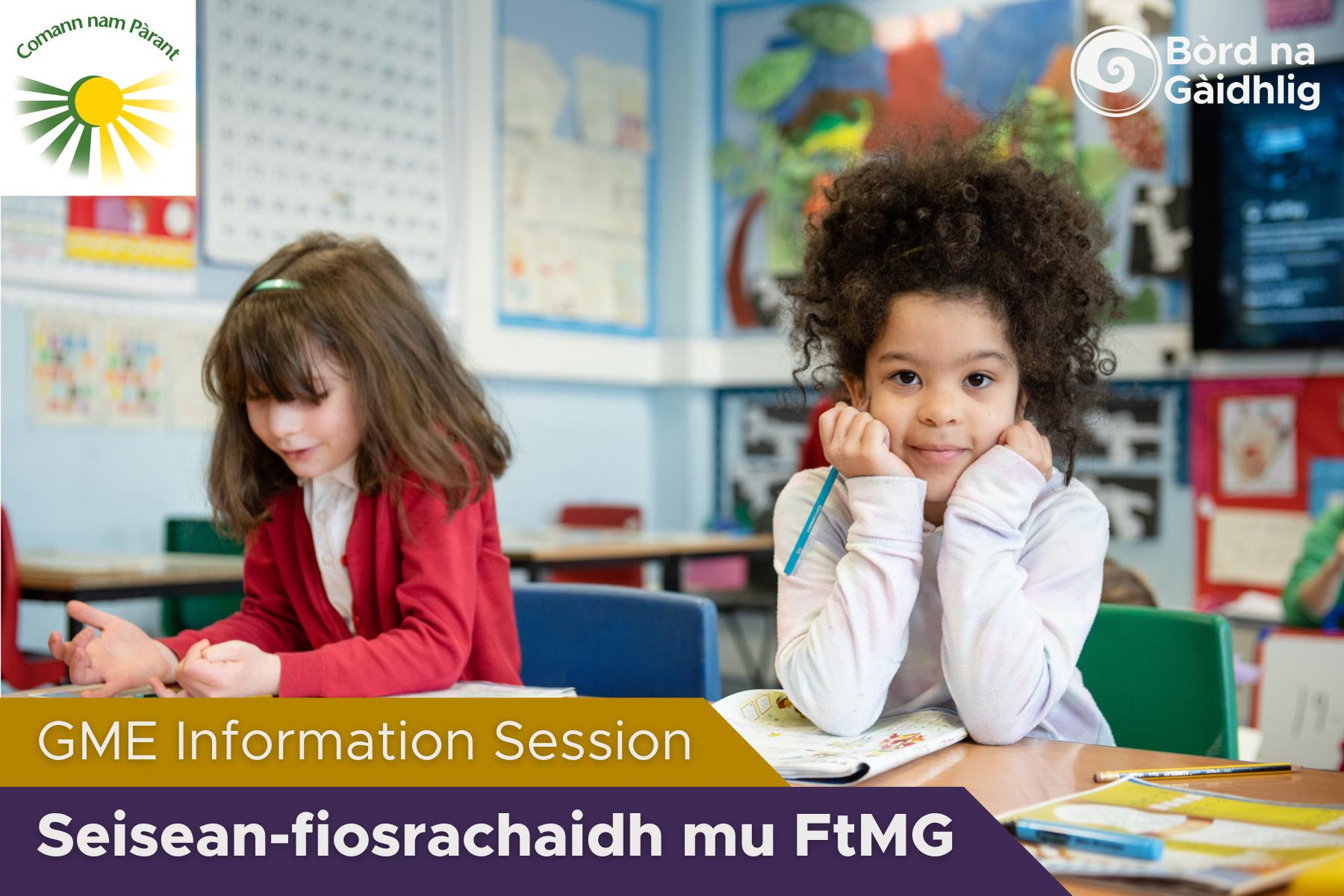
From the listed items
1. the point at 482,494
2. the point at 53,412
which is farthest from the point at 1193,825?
the point at 53,412

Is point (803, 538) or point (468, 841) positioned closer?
point (468, 841)

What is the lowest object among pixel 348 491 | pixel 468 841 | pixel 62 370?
pixel 468 841

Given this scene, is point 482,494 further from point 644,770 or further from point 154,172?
point 644,770

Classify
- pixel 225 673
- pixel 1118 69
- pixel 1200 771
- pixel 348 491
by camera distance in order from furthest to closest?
pixel 1118 69 → pixel 348 491 → pixel 225 673 → pixel 1200 771

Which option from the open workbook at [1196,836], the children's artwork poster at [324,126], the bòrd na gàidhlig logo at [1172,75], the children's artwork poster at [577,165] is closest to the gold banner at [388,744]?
the open workbook at [1196,836]

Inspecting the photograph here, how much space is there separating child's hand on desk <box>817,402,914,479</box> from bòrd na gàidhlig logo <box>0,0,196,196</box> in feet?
1.81

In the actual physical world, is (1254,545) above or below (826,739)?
below

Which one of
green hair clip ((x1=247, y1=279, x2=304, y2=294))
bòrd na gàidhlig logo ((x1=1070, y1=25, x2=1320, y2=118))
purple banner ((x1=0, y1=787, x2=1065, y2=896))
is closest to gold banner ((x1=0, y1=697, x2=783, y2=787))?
purple banner ((x1=0, y1=787, x2=1065, y2=896))

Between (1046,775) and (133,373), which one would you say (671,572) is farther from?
(1046,775)

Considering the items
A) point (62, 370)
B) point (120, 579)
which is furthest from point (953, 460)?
point (62, 370)

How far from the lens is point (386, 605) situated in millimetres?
1416

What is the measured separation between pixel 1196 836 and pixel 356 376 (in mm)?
949

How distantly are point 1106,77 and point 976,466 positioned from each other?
Result: 3.79m

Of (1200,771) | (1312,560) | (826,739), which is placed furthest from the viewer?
(1312,560)
